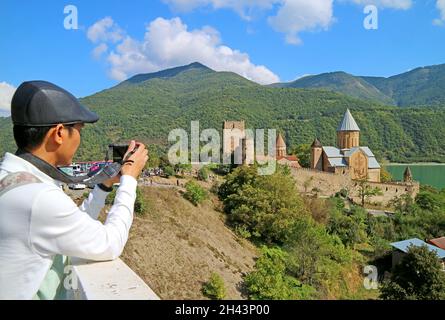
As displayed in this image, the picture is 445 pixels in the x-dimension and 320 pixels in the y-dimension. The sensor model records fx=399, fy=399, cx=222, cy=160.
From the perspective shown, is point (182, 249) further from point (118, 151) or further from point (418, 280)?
point (118, 151)

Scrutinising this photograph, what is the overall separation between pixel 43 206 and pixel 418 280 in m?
13.6

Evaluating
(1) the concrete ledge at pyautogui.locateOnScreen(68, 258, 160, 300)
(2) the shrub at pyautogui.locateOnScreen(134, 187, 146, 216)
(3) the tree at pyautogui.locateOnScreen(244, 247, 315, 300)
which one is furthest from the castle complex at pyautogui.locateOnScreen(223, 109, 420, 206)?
(1) the concrete ledge at pyautogui.locateOnScreen(68, 258, 160, 300)

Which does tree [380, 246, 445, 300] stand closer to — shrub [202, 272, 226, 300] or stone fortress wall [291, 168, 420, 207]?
shrub [202, 272, 226, 300]

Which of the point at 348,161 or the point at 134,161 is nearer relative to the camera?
the point at 134,161

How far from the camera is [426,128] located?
8069 cm

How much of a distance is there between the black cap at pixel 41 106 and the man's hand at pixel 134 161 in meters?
0.28

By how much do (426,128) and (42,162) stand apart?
8985cm

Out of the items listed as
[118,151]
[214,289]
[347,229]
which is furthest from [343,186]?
[118,151]

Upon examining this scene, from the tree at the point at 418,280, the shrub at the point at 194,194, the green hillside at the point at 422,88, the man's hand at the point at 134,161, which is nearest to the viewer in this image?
the man's hand at the point at 134,161

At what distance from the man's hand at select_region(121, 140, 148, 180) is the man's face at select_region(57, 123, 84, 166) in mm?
217

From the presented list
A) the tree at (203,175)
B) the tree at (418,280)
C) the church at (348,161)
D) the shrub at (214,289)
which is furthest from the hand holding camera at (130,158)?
the church at (348,161)

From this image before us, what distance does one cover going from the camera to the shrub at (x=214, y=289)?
35.8 feet

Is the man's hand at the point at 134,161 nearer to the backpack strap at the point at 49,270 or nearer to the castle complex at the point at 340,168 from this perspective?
the backpack strap at the point at 49,270

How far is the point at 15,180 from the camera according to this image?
50.6 inches
